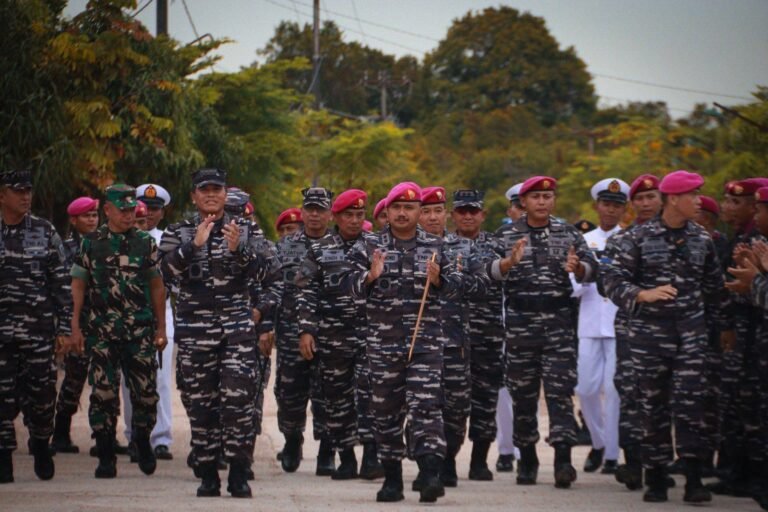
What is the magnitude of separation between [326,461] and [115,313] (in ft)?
7.97

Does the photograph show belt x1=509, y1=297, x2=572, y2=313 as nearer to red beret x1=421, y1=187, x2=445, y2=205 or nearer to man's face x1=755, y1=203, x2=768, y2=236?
red beret x1=421, y1=187, x2=445, y2=205

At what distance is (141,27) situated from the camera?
61.4ft

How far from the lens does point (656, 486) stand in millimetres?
10172

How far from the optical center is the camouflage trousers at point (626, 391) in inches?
427

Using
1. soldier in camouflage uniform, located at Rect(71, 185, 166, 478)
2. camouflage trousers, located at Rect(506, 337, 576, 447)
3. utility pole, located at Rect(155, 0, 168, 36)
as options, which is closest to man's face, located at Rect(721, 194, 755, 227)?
camouflage trousers, located at Rect(506, 337, 576, 447)

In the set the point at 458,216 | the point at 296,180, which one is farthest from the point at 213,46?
the point at 458,216

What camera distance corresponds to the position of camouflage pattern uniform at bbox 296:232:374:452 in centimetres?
1157

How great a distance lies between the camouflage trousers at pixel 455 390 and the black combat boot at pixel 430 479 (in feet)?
4.78

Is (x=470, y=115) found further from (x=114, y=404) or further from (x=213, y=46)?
(x=114, y=404)

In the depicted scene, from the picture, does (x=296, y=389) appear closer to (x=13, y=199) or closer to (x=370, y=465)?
(x=370, y=465)

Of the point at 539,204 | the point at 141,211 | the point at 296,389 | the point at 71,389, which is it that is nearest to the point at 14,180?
the point at 141,211

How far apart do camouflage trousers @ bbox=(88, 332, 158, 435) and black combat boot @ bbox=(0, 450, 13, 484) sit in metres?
0.75

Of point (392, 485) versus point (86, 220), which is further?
point (86, 220)

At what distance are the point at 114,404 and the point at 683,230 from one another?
5.06 meters
